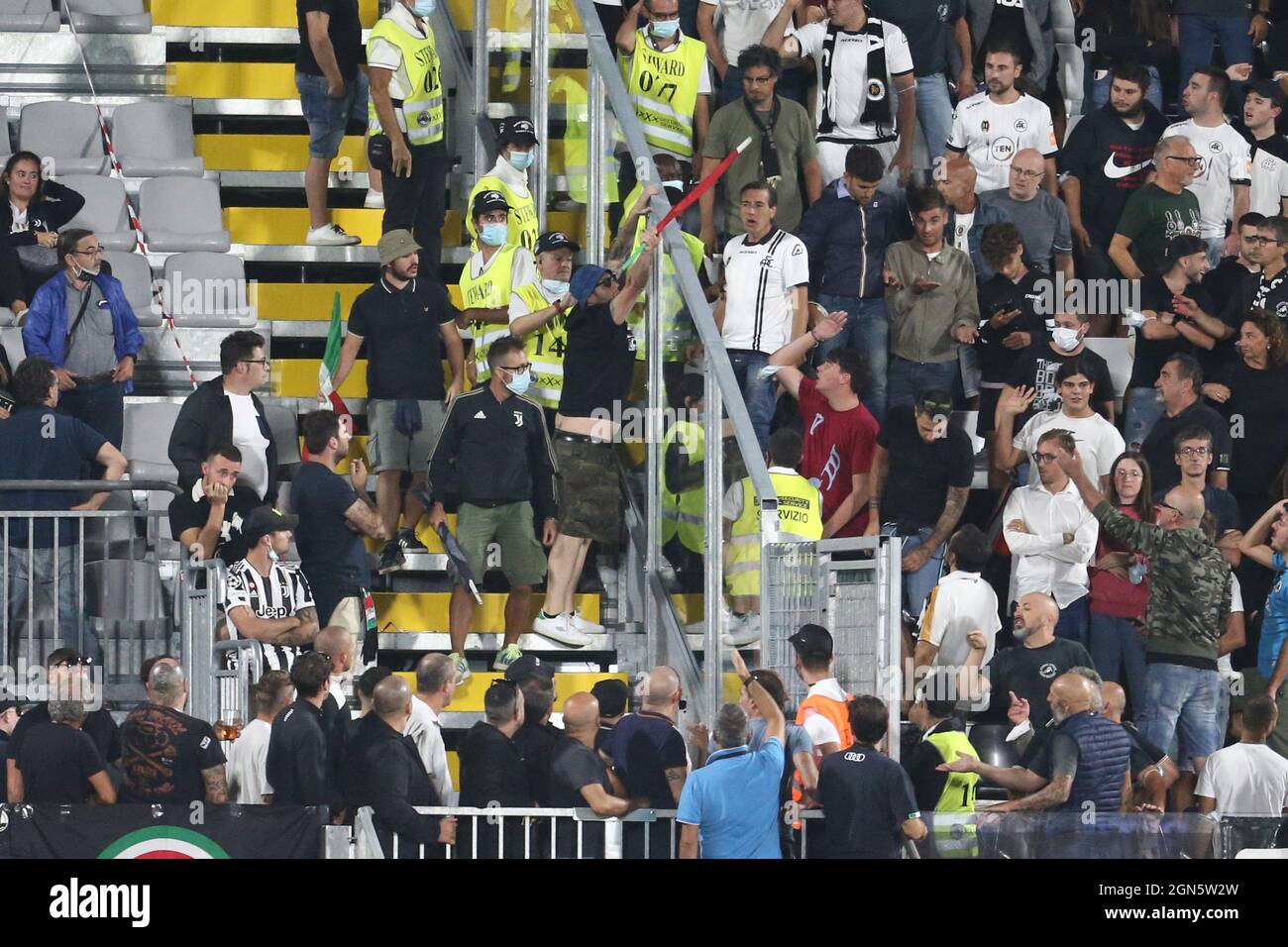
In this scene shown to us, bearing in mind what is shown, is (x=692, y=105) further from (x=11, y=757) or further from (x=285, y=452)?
(x=11, y=757)

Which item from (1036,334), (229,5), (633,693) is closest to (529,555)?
(633,693)

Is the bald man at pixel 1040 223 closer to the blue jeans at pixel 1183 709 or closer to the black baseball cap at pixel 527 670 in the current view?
the blue jeans at pixel 1183 709

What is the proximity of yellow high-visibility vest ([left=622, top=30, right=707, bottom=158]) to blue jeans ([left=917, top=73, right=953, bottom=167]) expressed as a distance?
4.18ft

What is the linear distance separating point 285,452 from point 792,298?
8.21ft

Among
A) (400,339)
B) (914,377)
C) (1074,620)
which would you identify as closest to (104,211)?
(400,339)

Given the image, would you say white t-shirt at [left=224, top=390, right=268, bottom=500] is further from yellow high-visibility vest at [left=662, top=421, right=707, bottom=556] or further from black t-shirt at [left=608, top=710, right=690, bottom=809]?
black t-shirt at [left=608, top=710, right=690, bottom=809]

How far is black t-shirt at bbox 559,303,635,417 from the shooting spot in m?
11.3

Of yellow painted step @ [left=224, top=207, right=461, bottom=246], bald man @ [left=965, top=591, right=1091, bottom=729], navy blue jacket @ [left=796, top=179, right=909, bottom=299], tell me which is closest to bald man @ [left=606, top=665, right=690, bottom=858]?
bald man @ [left=965, top=591, right=1091, bottom=729]

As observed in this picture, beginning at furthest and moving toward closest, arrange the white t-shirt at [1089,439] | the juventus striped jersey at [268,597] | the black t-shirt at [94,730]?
the white t-shirt at [1089,439]
the juventus striped jersey at [268,597]
the black t-shirt at [94,730]

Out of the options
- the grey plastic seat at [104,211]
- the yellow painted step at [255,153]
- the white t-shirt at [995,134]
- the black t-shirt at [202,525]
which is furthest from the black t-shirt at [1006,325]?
the grey plastic seat at [104,211]

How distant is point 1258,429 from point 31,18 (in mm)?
6751

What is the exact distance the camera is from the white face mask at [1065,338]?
12617 mm

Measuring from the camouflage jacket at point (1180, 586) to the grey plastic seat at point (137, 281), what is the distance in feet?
15.3
